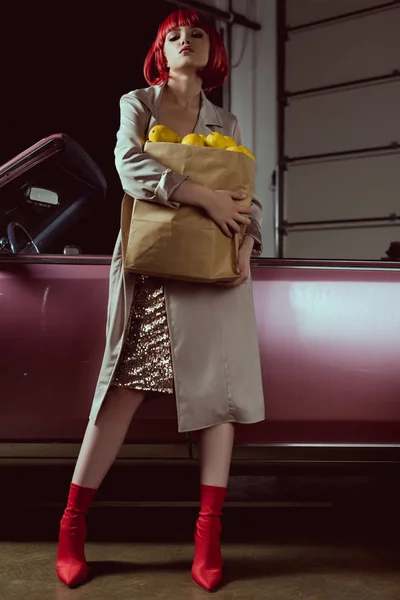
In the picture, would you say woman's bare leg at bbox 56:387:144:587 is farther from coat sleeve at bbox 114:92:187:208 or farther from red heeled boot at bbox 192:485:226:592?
coat sleeve at bbox 114:92:187:208

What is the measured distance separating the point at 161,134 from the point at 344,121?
5.27 m

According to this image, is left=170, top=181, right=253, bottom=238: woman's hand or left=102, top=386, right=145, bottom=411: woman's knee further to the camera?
left=102, top=386, right=145, bottom=411: woman's knee

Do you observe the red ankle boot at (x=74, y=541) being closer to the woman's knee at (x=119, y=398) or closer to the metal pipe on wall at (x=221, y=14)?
the woman's knee at (x=119, y=398)

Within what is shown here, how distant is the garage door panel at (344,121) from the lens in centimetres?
639

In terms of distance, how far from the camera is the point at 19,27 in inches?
232

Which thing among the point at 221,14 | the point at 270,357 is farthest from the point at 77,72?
the point at 270,357

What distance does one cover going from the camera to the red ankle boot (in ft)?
5.77

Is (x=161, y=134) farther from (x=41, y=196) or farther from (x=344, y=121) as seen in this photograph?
(x=344, y=121)

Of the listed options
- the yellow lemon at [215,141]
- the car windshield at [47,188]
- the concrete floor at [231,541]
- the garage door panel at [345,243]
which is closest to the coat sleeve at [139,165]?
the yellow lemon at [215,141]

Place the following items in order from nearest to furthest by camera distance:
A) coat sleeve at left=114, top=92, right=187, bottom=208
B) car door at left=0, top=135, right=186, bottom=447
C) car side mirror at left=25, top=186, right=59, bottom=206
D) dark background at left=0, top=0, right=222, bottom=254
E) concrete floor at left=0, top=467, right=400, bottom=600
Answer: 1. coat sleeve at left=114, top=92, right=187, bottom=208
2. concrete floor at left=0, top=467, right=400, bottom=600
3. car door at left=0, top=135, right=186, bottom=447
4. car side mirror at left=25, top=186, right=59, bottom=206
5. dark background at left=0, top=0, right=222, bottom=254

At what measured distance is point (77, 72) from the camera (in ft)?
20.4

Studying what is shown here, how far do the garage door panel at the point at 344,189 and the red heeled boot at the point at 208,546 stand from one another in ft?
16.4

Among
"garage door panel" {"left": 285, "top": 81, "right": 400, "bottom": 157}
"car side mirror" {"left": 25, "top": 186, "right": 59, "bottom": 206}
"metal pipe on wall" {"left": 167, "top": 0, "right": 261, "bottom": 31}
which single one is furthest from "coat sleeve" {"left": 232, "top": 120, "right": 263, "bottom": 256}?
"metal pipe on wall" {"left": 167, "top": 0, "right": 261, "bottom": 31}

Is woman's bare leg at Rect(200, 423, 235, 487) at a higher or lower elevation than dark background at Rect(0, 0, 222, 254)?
lower
